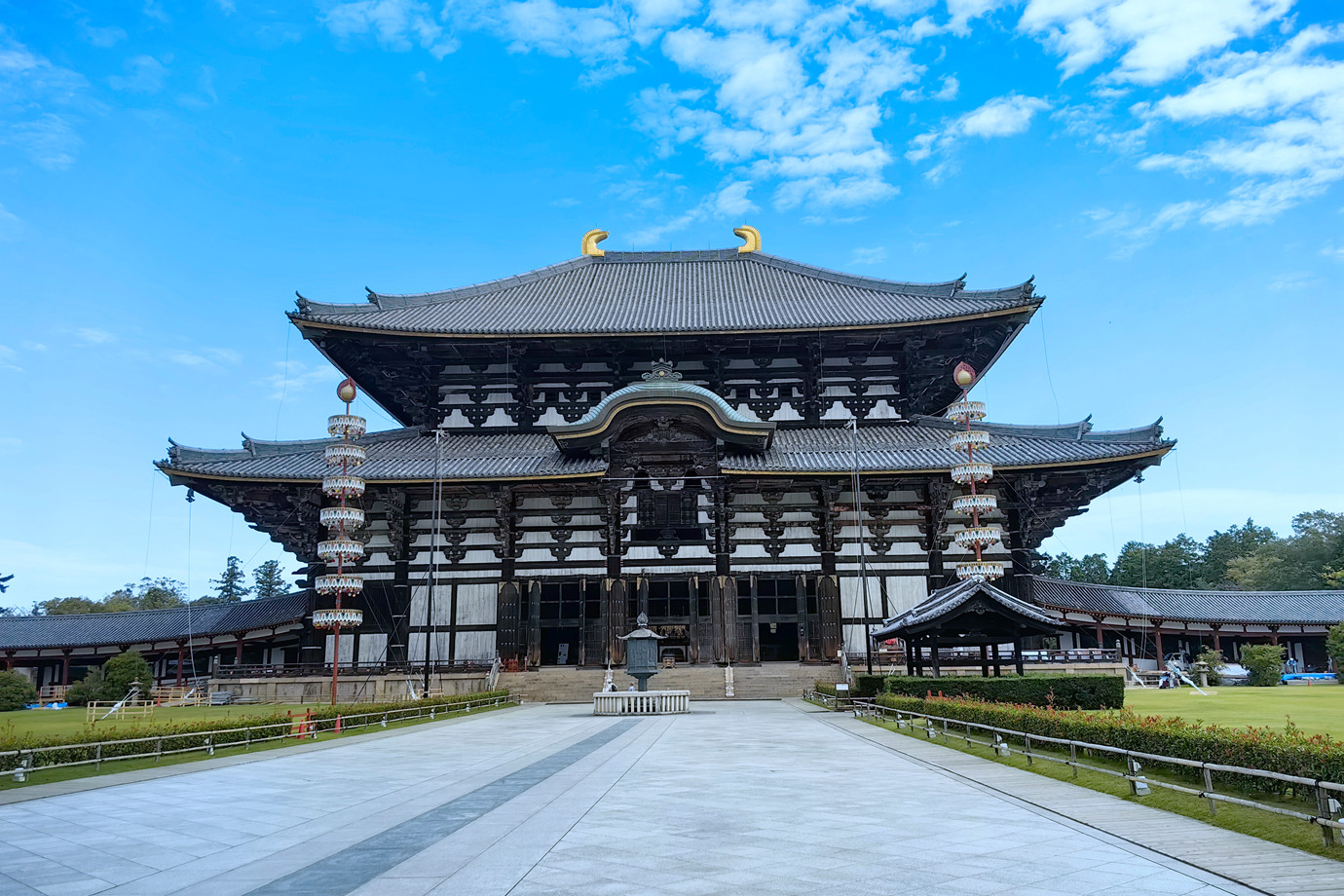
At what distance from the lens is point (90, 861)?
8.17 m

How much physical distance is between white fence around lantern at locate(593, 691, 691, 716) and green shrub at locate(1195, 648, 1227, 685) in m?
23.3

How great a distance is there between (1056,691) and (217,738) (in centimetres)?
1835

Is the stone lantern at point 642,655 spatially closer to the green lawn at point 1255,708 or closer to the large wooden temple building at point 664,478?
the large wooden temple building at point 664,478

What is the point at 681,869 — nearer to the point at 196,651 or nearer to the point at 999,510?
the point at 999,510

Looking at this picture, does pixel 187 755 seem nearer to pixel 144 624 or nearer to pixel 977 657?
pixel 977 657

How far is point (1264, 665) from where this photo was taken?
3419 centimetres

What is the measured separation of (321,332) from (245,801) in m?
27.8

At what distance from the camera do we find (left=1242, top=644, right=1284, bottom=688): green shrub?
34219 millimetres

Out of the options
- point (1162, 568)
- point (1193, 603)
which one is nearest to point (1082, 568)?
point (1162, 568)

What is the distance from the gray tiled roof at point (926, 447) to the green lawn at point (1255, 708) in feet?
30.3

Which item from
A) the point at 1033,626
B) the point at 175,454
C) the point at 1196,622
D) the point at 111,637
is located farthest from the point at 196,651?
the point at 1196,622

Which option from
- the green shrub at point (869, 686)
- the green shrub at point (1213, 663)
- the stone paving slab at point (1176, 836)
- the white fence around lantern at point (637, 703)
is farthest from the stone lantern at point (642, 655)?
the green shrub at point (1213, 663)

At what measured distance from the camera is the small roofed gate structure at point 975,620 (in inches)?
837

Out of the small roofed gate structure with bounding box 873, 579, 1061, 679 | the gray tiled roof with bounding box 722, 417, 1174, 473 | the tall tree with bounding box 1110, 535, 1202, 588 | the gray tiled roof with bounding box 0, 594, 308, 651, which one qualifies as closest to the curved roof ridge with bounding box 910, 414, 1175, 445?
the gray tiled roof with bounding box 722, 417, 1174, 473
